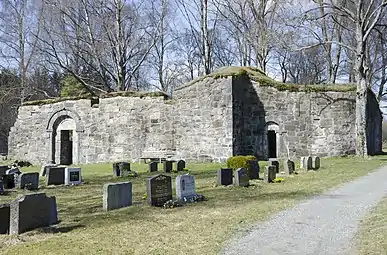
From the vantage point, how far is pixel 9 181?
557 inches

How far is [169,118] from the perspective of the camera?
84.8 ft

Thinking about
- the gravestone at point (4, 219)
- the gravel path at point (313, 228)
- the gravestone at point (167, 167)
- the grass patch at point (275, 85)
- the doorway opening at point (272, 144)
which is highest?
the grass patch at point (275, 85)

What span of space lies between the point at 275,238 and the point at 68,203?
588cm

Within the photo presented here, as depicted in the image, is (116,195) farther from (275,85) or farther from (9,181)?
(275,85)

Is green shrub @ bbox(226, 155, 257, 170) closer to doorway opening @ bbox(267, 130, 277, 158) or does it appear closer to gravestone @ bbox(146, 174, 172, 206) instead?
gravestone @ bbox(146, 174, 172, 206)

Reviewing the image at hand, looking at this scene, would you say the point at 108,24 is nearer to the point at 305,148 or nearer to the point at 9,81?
the point at 9,81

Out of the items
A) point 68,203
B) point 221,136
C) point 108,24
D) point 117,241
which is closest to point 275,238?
point 117,241

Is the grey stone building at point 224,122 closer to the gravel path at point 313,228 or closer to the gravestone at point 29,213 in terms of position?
the gravel path at point 313,228

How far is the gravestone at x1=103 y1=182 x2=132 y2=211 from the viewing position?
9289mm

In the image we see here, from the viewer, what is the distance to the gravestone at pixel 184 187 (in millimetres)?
10102

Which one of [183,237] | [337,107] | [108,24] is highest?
[108,24]

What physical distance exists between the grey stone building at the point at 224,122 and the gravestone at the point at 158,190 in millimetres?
13406

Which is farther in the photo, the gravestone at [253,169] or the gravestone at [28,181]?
the gravestone at [253,169]

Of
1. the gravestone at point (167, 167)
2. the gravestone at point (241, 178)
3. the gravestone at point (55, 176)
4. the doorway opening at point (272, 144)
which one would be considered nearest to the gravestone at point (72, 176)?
the gravestone at point (55, 176)
